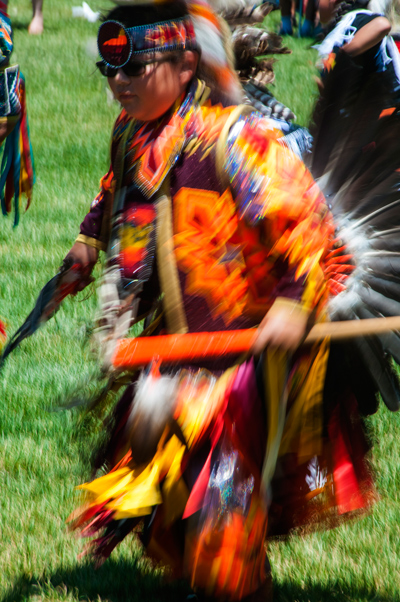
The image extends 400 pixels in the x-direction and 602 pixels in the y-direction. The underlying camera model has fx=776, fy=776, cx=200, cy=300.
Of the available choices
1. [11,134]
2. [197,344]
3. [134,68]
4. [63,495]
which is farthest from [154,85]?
[11,134]

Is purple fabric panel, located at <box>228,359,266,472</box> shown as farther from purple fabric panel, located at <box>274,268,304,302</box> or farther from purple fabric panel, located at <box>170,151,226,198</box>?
purple fabric panel, located at <box>170,151,226,198</box>

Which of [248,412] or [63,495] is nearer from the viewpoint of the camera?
[248,412]

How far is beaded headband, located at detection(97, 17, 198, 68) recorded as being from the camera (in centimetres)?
189

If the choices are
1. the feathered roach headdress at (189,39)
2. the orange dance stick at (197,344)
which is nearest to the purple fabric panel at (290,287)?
the orange dance stick at (197,344)

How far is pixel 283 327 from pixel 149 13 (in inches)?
32.9

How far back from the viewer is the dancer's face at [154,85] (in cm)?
192

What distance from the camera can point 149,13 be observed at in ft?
6.25

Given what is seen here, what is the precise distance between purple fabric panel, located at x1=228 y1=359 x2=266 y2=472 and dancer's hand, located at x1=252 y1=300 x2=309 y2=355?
0.14 meters

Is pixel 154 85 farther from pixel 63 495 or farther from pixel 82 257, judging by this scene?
pixel 63 495

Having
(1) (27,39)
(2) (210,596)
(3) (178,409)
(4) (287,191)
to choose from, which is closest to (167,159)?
(4) (287,191)

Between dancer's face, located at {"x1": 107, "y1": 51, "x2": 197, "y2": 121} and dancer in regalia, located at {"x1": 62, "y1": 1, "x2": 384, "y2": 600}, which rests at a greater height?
dancer's face, located at {"x1": 107, "y1": 51, "x2": 197, "y2": 121}

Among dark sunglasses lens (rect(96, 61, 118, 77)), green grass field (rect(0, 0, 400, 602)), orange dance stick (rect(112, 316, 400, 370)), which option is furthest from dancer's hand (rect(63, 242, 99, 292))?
dark sunglasses lens (rect(96, 61, 118, 77))

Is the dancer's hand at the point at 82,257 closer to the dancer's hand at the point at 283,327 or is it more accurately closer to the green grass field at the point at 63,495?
the green grass field at the point at 63,495

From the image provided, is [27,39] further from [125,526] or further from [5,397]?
[125,526]
